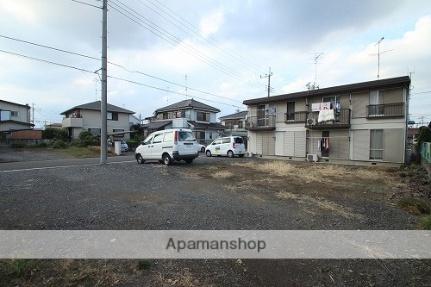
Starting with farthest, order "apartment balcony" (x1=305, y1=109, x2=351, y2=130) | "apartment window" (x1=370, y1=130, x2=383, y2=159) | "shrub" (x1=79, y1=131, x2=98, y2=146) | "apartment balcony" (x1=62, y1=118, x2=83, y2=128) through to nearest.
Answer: "apartment balcony" (x1=62, y1=118, x2=83, y2=128)
"shrub" (x1=79, y1=131, x2=98, y2=146)
"apartment balcony" (x1=305, y1=109, x2=351, y2=130)
"apartment window" (x1=370, y1=130, x2=383, y2=159)

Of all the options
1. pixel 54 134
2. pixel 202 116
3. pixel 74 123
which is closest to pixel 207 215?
pixel 202 116

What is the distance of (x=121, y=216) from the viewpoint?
193 inches

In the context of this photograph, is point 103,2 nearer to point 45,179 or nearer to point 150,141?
point 150,141

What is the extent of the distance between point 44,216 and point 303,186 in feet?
23.4

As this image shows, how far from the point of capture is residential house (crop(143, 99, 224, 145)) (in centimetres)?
3841

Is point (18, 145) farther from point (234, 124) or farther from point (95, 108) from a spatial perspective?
point (234, 124)

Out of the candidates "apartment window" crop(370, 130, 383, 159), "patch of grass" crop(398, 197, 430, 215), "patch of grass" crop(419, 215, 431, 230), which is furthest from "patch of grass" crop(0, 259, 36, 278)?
"apartment window" crop(370, 130, 383, 159)

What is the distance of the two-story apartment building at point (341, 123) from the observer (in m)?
17.0

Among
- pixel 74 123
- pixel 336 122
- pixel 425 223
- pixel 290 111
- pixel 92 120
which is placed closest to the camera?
pixel 425 223

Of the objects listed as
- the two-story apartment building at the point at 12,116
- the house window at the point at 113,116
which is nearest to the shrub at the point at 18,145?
the two-story apartment building at the point at 12,116

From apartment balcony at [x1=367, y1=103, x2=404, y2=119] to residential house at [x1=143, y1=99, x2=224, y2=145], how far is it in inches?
939

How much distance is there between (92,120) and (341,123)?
33176 millimetres

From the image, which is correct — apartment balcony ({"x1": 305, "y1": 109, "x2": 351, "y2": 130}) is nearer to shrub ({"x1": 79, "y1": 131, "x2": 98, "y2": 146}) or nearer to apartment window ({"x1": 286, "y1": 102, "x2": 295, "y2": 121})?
apartment window ({"x1": 286, "y1": 102, "x2": 295, "y2": 121})

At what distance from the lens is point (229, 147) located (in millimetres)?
22562
